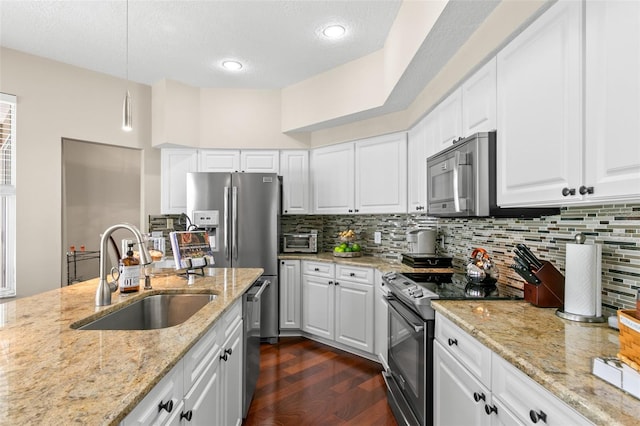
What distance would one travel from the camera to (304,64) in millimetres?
3508

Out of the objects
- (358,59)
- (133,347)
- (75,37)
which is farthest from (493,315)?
(75,37)

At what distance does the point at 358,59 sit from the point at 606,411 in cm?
324

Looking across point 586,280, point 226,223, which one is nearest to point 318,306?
point 226,223

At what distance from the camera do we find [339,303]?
3471mm

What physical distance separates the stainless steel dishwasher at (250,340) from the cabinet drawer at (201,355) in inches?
22.8

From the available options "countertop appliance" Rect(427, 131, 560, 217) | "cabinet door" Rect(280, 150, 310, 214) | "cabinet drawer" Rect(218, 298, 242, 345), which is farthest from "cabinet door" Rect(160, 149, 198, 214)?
"countertop appliance" Rect(427, 131, 560, 217)

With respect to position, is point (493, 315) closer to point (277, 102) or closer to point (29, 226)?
point (277, 102)

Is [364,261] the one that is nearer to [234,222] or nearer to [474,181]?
[234,222]

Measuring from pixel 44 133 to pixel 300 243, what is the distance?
2.81m

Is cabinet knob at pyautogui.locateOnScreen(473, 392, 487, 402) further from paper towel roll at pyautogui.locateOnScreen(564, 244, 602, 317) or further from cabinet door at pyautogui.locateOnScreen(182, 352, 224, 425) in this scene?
cabinet door at pyautogui.locateOnScreen(182, 352, 224, 425)

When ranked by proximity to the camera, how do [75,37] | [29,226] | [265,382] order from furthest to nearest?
[29,226] < [75,37] < [265,382]

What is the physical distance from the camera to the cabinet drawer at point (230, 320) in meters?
1.69

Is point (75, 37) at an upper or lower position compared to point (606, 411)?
upper

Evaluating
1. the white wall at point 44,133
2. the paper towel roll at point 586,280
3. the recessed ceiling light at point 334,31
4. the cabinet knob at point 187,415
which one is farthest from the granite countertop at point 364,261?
the white wall at point 44,133
